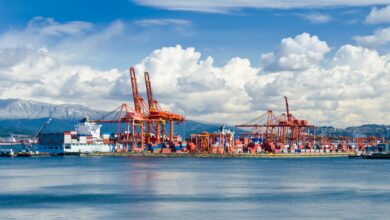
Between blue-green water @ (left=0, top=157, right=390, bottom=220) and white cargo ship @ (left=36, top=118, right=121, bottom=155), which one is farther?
white cargo ship @ (left=36, top=118, right=121, bottom=155)

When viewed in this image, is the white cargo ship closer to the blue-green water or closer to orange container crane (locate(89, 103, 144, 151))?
orange container crane (locate(89, 103, 144, 151))

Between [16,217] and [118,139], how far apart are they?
489 feet

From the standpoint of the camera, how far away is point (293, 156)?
192250 millimetres

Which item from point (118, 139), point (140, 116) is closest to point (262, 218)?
point (140, 116)

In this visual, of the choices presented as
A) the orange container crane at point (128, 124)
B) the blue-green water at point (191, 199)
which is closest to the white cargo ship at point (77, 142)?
the orange container crane at point (128, 124)

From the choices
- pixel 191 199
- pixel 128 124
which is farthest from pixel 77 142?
pixel 191 199

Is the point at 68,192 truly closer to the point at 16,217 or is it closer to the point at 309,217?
the point at 16,217

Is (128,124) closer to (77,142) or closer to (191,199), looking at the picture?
(77,142)

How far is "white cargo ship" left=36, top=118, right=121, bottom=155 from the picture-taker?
611 feet

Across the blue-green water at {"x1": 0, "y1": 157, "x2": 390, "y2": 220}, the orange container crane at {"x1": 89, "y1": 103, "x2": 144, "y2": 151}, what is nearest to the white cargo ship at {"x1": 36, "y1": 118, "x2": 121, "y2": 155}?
the orange container crane at {"x1": 89, "y1": 103, "x2": 144, "y2": 151}

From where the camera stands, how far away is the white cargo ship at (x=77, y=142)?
611 feet

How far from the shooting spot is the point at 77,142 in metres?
188

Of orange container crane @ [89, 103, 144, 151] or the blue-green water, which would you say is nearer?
the blue-green water

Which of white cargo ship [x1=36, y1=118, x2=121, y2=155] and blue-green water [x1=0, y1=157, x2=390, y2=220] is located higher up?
white cargo ship [x1=36, y1=118, x2=121, y2=155]
